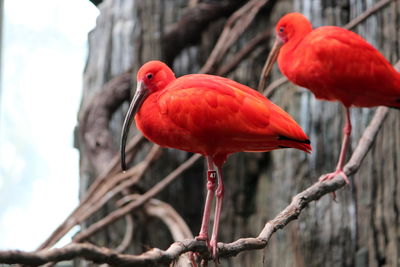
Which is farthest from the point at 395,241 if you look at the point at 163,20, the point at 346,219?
the point at 163,20

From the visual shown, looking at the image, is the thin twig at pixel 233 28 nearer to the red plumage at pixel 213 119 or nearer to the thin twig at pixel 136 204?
the thin twig at pixel 136 204

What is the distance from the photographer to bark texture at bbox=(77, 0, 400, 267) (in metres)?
3.57

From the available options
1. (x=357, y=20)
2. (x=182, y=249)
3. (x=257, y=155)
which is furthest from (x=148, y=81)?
→ (x=257, y=155)

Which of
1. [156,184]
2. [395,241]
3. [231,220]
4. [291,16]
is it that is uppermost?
[291,16]

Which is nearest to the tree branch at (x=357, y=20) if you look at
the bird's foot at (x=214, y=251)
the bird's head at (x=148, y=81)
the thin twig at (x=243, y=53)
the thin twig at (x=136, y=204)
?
the thin twig at (x=243, y=53)

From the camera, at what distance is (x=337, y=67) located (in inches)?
112

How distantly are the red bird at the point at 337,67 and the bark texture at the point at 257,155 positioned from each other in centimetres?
69

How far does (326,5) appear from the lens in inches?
148

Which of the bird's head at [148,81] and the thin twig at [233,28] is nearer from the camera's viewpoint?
the bird's head at [148,81]

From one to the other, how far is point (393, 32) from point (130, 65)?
147 cm

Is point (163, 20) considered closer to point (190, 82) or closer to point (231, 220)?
point (231, 220)

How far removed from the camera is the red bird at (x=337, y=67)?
284 centimetres

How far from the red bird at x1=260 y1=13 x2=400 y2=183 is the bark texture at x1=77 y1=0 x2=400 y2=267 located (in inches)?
27.3

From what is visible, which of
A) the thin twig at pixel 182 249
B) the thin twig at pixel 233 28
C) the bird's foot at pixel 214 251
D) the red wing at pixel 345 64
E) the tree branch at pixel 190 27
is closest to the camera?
the thin twig at pixel 182 249
